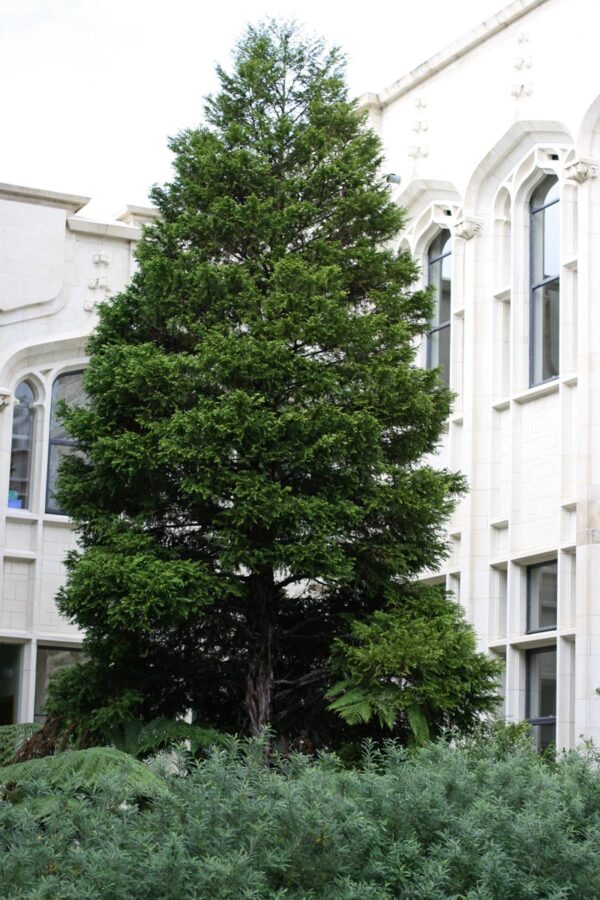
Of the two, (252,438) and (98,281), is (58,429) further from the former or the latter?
(252,438)

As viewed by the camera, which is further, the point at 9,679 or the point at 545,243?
the point at 9,679

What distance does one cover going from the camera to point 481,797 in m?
9.62

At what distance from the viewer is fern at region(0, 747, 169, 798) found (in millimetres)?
10372

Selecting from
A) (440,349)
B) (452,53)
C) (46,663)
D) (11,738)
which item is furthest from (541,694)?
(452,53)

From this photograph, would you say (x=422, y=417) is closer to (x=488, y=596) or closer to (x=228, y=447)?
(x=228, y=447)

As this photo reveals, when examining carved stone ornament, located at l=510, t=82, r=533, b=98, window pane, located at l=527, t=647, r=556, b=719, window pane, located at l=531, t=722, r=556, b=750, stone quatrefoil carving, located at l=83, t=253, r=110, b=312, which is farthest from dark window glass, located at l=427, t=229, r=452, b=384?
window pane, located at l=531, t=722, r=556, b=750

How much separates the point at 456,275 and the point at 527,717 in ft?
24.4

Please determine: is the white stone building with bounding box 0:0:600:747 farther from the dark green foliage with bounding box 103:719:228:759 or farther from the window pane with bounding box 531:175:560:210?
the dark green foliage with bounding box 103:719:228:759

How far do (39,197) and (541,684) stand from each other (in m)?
11.6

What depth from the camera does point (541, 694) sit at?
2212 cm

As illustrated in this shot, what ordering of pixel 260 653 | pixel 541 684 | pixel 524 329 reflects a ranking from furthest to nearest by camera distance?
pixel 524 329 < pixel 541 684 < pixel 260 653

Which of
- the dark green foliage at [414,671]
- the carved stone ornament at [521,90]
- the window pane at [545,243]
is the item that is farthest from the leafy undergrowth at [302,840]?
the carved stone ornament at [521,90]

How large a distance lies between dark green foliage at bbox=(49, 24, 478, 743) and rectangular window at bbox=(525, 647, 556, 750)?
24.7 feet

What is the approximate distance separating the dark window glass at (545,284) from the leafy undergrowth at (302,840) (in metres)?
13.8
